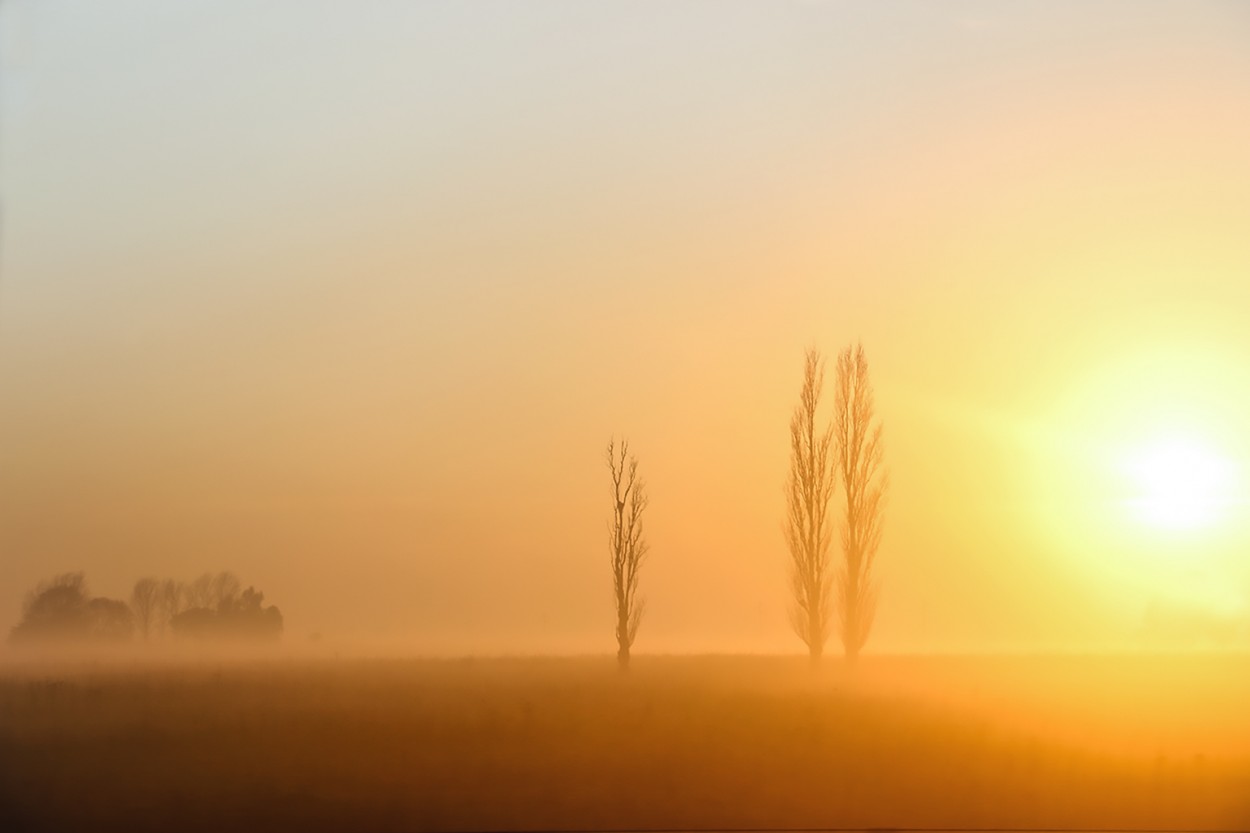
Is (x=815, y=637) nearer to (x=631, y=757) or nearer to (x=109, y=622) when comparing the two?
(x=631, y=757)

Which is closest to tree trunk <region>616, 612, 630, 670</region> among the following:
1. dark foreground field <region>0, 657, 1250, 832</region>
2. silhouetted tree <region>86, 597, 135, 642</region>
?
dark foreground field <region>0, 657, 1250, 832</region>

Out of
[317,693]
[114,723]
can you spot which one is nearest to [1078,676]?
[317,693]

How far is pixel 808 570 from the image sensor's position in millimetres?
21578

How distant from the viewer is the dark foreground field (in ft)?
46.9

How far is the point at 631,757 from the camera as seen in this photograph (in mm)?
15359

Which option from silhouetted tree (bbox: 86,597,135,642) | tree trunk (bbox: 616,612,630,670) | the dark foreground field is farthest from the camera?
silhouetted tree (bbox: 86,597,135,642)

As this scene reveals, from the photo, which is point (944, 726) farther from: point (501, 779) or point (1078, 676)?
point (501, 779)

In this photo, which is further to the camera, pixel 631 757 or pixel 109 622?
pixel 109 622

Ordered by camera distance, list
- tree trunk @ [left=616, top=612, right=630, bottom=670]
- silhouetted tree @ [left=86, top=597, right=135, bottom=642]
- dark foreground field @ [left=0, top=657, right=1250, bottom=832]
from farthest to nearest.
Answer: silhouetted tree @ [left=86, top=597, right=135, bottom=642] → tree trunk @ [left=616, top=612, right=630, bottom=670] → dark foreground field @ [left=0, top=657, right=1250, bottom=832]

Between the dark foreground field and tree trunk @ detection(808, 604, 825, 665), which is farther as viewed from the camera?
tree trunk @ detection(808, 604, 825, 665)

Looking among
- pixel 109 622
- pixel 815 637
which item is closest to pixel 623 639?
pixel 815 637

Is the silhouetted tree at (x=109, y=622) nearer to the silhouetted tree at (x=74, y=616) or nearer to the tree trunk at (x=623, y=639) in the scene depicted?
the silhouetted tree at (x=74, y=616)

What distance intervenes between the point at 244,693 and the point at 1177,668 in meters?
14.7

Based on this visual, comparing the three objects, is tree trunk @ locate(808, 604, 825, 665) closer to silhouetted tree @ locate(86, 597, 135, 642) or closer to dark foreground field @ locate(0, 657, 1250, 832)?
dark foreground field @ locate(0, 657, 1250, 832)
